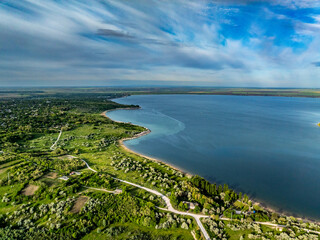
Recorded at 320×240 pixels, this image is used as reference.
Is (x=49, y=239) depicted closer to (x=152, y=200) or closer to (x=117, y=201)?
(x=117, y=201)

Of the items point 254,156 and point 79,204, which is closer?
point 79,204

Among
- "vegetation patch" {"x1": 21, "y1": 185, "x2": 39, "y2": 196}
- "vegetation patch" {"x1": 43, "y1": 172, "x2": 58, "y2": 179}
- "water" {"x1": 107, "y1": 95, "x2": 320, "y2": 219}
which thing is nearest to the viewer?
A: "vegetation patch" {"x1": 21, "y1": 185, "x2": 39, "y2": 196}

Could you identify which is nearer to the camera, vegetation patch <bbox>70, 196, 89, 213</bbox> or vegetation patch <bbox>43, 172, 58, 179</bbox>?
vegetation patch <bbox>70, 196, 89, 213</bbox>

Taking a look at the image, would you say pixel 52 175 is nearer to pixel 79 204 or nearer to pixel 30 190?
pixel 30 190

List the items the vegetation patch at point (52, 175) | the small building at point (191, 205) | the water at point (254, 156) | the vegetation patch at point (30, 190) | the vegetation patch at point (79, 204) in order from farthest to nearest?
1. the vegetation patch at point (52, 175)
2. the water at point (254, 156)
3. the vegetation patch at point (30, 190)
4. the small building at point (191, 205)
5. the vegetation patch at point (79, 204)

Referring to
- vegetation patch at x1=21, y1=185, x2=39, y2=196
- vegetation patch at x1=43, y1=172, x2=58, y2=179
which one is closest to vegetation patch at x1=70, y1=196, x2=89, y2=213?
vegetation patch at x1=21, y1=185, x2=39, y2=196

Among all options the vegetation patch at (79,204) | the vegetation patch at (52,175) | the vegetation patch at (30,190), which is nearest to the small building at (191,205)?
the vegetation patch at (79,204)

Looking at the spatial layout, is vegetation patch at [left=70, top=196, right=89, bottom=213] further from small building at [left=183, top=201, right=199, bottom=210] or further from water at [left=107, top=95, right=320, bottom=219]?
water at [left=107, top=95, right=320, bottom=219]

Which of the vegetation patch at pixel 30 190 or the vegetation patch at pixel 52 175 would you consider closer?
the vegetation patch at pixel 30 190

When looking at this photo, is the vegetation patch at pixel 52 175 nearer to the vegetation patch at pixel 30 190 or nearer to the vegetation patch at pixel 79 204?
the vegetation patch at pixel 30 190

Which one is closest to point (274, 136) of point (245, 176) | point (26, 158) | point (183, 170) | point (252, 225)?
point (245, 176)

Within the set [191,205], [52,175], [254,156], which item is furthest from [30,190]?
[254,156]
